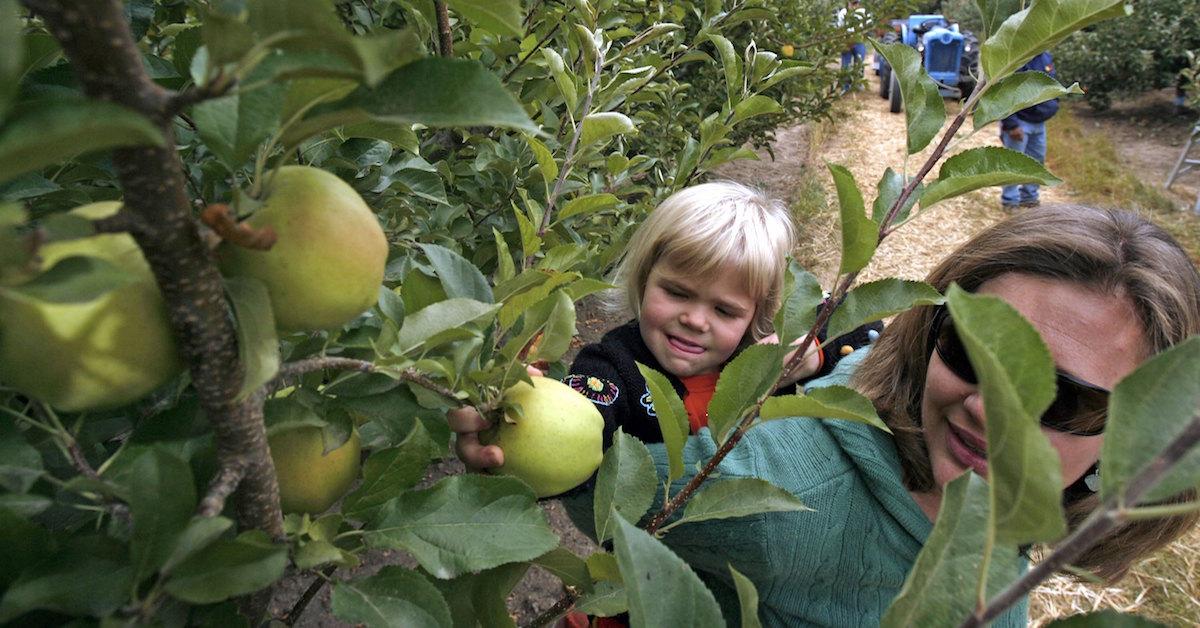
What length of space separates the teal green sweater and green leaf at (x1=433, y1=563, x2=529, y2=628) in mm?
410

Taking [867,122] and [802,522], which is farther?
[867,122]

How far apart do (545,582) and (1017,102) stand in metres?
1.88

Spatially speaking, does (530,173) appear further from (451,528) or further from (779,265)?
(451,528)

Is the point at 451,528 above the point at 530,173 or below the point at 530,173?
above

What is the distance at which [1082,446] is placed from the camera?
1.15 m

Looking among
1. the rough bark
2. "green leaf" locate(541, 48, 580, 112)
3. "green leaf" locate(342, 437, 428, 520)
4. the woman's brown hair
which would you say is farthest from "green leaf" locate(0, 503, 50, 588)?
the woman's brown hair

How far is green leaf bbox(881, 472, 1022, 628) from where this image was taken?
44cm

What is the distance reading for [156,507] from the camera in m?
0.43

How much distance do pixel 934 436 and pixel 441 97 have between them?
1.09 meters

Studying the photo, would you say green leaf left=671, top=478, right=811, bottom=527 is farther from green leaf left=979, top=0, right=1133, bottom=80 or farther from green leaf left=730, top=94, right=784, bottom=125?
green leaf left=730, top=94, right=784, bottom=125

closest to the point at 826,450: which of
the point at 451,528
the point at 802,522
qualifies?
the point at 802,522

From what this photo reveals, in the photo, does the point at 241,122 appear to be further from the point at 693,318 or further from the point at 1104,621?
the point at 693,318

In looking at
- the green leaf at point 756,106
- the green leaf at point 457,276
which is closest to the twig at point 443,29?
the green leaf at point 756,106

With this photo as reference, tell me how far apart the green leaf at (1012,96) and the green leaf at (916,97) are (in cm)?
4
